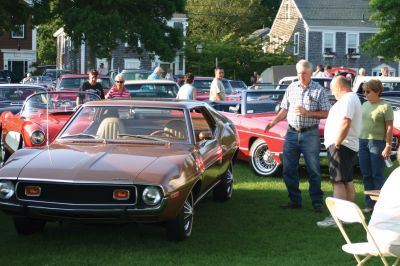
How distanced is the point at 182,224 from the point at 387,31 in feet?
101

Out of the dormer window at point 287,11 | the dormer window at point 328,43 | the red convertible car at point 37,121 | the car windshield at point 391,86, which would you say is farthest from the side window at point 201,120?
the dormer window at point 287,11

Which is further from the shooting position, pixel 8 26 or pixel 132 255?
pixel 8 26

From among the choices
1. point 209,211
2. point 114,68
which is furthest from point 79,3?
point 209,211

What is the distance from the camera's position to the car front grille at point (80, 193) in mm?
6082

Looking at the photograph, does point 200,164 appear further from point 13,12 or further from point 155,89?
point 13,12

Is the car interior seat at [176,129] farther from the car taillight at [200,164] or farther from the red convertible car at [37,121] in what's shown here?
the red convertible car at [37,121]

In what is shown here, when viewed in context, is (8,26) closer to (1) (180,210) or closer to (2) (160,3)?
(2) (160,3)

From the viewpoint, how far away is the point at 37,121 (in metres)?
10.4

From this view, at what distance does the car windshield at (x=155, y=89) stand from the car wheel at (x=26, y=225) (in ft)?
33.3

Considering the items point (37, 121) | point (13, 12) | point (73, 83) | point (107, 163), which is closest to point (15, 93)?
point (37, 121)

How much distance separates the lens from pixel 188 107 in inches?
305

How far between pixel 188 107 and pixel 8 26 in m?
31.2

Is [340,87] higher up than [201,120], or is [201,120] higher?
[340,87]

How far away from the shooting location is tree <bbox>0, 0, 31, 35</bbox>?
36.4 meters
